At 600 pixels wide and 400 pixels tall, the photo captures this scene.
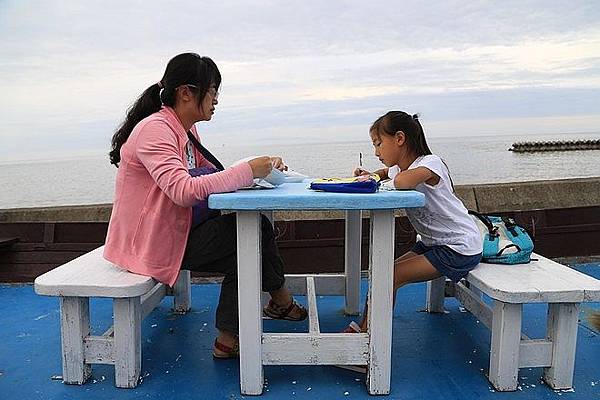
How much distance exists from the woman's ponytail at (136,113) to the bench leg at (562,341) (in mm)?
1783

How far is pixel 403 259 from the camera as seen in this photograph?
245cm

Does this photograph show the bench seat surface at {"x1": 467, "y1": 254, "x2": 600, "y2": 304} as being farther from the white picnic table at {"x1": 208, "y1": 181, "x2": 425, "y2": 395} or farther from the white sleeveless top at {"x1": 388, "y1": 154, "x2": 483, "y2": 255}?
the white picnic table at {"x1": 208, "y1": 181, "x2": 425, "y2": 395}

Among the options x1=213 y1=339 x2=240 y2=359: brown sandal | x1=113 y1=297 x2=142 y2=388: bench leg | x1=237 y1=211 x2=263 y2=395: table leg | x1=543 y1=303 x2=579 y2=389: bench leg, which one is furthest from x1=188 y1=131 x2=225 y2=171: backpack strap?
x1=543 y1=303 x2=579 y2=389: bench leg

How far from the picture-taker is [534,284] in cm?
196

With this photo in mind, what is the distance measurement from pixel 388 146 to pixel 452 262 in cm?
57

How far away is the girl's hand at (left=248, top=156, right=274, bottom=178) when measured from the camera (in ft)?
6.55

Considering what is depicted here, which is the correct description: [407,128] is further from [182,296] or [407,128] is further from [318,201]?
[182,296]

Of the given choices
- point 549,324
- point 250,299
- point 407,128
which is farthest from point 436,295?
point 250,299

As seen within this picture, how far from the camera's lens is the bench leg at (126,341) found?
6.64ft

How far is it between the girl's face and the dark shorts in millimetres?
447

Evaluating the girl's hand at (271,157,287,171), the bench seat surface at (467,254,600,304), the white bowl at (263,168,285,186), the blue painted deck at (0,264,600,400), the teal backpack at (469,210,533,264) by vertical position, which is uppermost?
the girl's hand at (271,157,287,171)

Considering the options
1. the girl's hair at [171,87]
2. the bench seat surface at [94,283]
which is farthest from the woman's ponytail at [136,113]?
the bench seat surface at [94,283]

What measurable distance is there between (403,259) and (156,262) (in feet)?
3.58

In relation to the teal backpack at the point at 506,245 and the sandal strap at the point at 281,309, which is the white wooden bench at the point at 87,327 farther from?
the teal backpack at the point at 506,245
